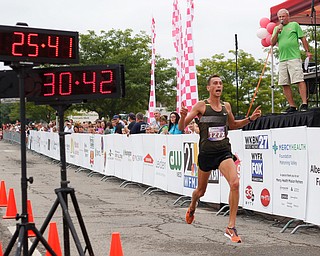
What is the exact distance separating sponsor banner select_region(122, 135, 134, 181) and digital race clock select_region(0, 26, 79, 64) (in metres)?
10.5

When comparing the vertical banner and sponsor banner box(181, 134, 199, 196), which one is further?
the vertical banner

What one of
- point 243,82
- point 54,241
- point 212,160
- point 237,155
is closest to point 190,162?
point 237,155

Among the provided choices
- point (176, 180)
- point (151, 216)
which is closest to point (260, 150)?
point (151, 216)

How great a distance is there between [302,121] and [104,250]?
4125mm

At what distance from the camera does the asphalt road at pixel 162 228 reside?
24.6ft

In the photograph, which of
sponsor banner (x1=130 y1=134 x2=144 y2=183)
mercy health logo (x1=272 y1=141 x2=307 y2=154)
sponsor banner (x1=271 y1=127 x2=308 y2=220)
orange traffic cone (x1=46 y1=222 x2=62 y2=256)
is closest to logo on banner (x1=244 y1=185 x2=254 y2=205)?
sponsor banner (x1=271 y1=127 x2=308 y2=220)

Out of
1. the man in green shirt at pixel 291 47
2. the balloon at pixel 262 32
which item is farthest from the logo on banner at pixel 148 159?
the man in green shirt at pixel 291 47

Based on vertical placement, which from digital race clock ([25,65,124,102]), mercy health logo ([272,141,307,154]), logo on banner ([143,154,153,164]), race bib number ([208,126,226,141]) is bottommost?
logo on banner ([143,154,153,164])

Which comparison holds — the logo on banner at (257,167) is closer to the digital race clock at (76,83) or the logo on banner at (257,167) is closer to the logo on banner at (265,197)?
the logo on banner at (265,197)

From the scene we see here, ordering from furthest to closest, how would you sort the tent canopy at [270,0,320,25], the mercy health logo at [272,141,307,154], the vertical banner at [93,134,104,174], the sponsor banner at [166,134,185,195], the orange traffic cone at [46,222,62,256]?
the vertical banner at [93,134,104,174] → the tent canopy at [270,0,320,25] → the sponsor banner at [166,134,185,195] → the mercy health logo at [272,141,307,154] → the orange traffic cone at [46,222,62,256]

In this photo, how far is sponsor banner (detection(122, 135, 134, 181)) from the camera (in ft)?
54.5

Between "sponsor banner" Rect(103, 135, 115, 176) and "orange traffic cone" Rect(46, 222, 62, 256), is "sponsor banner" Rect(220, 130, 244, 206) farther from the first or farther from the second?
"sponsor banner" Rect(103, 135, 115, 176)

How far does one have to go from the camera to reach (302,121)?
9.70m

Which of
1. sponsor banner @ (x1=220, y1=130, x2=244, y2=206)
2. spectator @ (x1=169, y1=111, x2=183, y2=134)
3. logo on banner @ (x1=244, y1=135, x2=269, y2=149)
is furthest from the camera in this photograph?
spectator @ (x1=169, y1=111, x2=183, y2=134)
